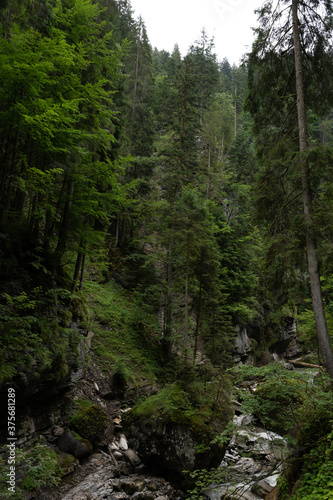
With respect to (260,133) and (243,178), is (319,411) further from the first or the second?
(243,178)

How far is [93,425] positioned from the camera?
366 inches

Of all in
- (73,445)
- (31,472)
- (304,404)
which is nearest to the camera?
(304,404)

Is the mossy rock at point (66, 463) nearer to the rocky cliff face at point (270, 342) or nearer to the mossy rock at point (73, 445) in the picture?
the mossy rock at point (73, 445)

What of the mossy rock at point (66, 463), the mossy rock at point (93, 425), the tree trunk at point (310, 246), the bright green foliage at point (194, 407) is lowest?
the mossy rock at point (66, 463)

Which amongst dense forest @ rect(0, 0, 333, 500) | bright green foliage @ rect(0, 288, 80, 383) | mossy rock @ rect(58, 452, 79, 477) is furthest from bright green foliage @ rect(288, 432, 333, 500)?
mossy rock @ rect(58, 452, 79, 477)

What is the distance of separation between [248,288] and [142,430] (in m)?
14.5

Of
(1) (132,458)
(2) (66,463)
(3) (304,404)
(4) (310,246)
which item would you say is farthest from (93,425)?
(4) (310,246)

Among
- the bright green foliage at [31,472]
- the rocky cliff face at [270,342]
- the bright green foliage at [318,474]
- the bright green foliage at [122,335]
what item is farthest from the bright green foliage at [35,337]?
the rocky cliff face at [270,342]

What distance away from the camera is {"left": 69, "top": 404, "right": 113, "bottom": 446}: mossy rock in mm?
9016

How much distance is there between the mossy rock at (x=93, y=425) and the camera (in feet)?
29.6

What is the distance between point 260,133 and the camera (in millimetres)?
10164

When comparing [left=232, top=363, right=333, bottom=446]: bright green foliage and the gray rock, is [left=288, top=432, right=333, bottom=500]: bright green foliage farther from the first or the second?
the gray rock

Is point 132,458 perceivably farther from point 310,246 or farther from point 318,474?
point 310,246

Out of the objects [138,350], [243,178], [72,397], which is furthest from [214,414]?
[243,178]
